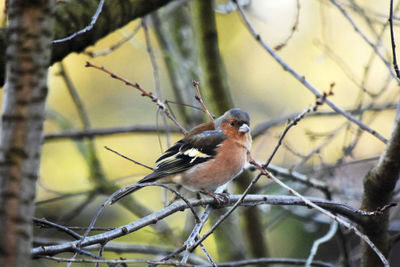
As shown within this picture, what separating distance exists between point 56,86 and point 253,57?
3.85m

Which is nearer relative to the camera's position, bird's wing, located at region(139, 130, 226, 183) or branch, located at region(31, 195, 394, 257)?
branch, located at region(31, 195, 394, 257)

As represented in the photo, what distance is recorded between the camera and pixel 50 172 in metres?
8.29

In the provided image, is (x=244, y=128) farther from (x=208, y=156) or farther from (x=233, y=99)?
(x=233, y=99)

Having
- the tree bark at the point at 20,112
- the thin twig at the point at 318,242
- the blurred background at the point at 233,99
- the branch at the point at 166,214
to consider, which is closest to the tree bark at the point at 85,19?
the branch at the point at 166,214

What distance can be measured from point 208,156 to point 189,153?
17 cm

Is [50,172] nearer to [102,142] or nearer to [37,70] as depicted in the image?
[102,142]

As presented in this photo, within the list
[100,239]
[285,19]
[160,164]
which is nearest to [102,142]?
[285,19]

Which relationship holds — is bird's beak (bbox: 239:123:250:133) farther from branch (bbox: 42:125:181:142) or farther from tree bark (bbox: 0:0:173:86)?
tree bark (bbox: 0:0:173:86)

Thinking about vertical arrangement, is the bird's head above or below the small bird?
above

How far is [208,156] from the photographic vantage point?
4.56 metres

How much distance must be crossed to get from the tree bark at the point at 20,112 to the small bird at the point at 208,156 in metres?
2.65

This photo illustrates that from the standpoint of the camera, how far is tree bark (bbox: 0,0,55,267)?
4.65ft

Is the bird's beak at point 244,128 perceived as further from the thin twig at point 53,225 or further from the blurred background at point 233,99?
the thin twig at point 53,225

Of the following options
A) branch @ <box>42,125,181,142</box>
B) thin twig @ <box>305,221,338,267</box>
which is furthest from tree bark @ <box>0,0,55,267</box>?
branch @ <box>42,125,181,142</box>
